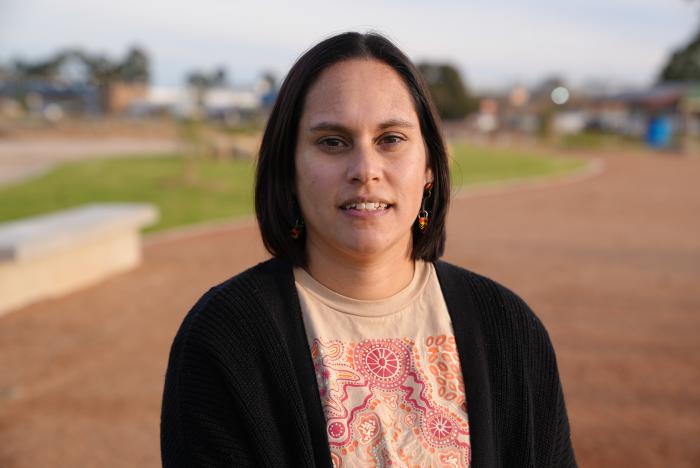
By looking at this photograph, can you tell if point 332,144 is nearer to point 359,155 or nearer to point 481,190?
point 359,155

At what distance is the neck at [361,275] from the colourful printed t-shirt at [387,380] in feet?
0.09

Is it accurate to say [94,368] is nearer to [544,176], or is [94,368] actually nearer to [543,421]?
[543,421]

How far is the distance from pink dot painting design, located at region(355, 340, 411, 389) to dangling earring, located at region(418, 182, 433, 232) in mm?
358

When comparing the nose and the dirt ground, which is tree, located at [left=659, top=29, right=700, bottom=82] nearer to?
the dirt ground

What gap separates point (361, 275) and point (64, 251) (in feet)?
21.6

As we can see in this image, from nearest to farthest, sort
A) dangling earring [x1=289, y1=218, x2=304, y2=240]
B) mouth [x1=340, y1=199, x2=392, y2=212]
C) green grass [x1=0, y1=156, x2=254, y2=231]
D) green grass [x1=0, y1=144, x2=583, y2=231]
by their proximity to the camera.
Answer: mouth [x1=340, y1=199, x2=392, y2=212], dangling earring [x1=289, y1=218, x2=304, y2=240], green grass [x1=0, y1=156, x2=254, y2=231], green grass [x1=0, y1=144, x2=583, y2=231]

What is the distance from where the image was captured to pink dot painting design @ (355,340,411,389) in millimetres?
1617

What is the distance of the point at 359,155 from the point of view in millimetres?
1637

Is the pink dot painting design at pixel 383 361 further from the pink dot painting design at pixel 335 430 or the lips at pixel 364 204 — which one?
the lips at pixel 364 204

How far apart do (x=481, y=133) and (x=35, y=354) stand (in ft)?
150

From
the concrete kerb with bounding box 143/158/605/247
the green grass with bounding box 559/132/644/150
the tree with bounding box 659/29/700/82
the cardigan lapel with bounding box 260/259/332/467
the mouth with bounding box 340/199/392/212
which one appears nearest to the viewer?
the cardigan lapel with bounding box 260/259/332/467

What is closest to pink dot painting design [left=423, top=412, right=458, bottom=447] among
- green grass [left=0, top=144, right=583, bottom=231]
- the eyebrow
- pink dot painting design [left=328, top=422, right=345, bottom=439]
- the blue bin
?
pink dot painting design [left=328, top=422, right=345, bottom=439]

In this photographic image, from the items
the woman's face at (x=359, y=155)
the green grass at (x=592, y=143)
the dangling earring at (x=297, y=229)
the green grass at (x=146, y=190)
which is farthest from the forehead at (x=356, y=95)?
the green grass at (x=592, y=143)

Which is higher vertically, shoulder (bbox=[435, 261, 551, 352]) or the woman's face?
the woman's face
